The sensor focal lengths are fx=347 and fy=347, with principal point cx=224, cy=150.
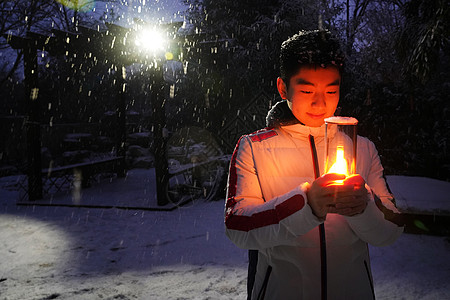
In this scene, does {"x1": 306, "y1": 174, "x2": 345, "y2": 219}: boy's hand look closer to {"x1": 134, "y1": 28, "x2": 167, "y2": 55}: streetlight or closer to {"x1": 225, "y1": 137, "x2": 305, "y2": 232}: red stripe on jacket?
{"x1": 225, "y1": 137, "x2": 305, "y2": 232}: red stripe on jacket

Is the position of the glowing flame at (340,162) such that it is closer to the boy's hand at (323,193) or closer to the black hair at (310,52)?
the boy's hand at (323,193)

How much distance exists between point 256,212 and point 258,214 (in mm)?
12

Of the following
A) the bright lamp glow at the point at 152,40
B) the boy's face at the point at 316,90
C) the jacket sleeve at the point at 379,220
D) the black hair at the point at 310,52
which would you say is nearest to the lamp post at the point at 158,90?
the bright lamp glow at the point at 152,40

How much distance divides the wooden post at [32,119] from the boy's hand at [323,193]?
372 inches

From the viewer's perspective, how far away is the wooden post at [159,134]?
26.9ft

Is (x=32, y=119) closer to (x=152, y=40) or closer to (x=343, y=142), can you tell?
(x=152, y=40)

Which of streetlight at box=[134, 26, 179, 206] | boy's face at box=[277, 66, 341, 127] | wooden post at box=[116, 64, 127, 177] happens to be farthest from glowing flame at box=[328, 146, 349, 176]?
wooden post at box=[116, 64, 127, 177]

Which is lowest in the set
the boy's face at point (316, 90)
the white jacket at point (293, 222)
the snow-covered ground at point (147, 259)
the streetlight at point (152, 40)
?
the snow-covered ground at point (147, 259)

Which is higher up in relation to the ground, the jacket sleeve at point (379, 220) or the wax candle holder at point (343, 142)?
the wax candle holder at point (343, 142)

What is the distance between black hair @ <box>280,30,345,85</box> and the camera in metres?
1.34

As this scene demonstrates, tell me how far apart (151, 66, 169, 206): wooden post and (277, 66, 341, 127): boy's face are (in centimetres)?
714

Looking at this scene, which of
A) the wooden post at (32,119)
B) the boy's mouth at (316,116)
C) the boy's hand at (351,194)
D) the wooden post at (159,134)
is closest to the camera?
the boy's hand at (351,194)

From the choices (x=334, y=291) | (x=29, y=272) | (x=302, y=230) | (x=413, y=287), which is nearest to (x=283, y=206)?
(x=302, y=230)

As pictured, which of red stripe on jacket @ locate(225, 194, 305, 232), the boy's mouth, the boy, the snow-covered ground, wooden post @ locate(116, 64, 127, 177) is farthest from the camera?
wooden post @ locate(116, 64, 127, 177)
